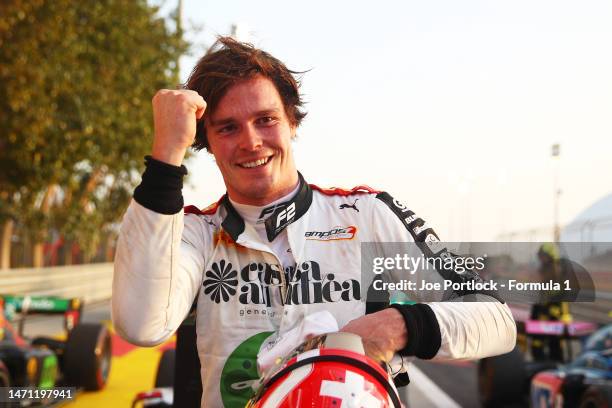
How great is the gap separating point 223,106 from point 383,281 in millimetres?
688

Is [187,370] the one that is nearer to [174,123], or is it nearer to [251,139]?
[251,139]

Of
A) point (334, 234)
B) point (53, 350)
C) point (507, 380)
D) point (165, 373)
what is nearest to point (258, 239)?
point (334, 234)

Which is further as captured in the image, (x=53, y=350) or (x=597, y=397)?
(x=53, y=350)

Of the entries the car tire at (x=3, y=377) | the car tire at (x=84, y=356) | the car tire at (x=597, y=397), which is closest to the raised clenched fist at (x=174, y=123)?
the car tire at (x=597, y=397)

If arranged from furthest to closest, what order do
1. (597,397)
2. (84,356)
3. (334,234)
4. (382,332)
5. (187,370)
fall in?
(84,356)
(597,397)
(187,370)
(334,234)
(382,332)

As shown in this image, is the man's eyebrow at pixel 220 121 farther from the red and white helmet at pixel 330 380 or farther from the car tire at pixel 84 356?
the car tire at pixel 84 356

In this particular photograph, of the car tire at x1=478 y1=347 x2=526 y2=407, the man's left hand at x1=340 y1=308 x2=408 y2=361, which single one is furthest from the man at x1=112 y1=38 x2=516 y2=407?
the car tire at x1=478 y1=347 x2=526 y2=407

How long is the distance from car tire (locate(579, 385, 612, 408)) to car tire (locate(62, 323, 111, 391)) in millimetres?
4258

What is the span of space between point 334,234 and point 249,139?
380 mm

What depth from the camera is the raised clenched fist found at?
1778mm

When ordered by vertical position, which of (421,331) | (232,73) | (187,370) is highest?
(232,73)

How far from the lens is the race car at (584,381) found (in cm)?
430

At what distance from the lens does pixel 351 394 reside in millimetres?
1439

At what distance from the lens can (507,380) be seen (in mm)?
6391
